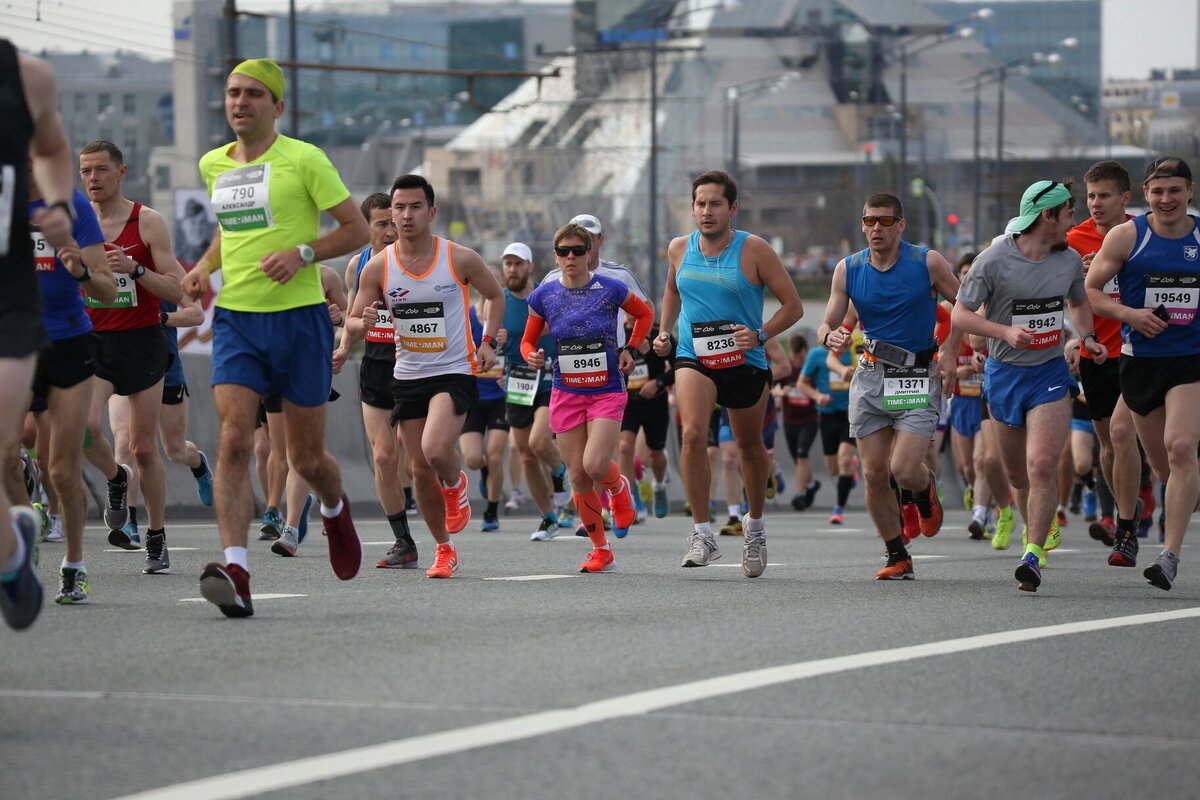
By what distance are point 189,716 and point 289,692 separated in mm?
514

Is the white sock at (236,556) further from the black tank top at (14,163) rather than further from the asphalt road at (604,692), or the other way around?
the black tank top at (14,163)

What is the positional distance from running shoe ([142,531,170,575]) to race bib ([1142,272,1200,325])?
17.5 feet

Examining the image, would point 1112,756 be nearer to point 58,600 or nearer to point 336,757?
point 336,757

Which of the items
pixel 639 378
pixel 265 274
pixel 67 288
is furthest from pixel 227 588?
pixel 639 378

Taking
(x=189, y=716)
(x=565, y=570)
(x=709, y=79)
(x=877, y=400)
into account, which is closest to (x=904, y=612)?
(x=877, y=400)

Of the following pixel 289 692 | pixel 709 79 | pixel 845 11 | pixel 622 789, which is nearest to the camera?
pixel 622 789

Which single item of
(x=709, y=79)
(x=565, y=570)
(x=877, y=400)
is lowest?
(x=565, y=570)

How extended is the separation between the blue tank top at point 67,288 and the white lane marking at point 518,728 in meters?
4.00

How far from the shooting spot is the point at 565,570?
11.6m

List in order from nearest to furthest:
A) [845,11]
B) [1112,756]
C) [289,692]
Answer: [1112,756] → [289,692] → [845,11]

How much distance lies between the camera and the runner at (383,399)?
1165 cm

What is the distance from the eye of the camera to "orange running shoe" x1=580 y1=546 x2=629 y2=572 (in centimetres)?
1145

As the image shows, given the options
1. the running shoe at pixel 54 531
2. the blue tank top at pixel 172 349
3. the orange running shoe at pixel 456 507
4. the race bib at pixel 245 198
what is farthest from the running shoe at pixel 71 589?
the running shoe at pixel 54 531

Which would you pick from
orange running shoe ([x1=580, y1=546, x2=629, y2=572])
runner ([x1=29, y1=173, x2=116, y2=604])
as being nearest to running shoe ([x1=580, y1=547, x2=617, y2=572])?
orange running shoe ([x1=580, y1=546, x2=629, y2=572])
